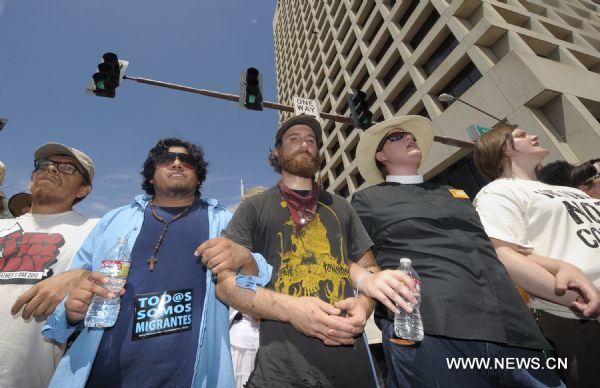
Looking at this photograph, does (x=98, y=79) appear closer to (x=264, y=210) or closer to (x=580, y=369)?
(x=264, y=210)

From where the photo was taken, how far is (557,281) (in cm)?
202

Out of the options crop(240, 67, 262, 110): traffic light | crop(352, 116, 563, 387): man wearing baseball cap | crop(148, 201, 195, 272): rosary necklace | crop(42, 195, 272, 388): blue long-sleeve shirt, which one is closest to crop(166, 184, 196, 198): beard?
crop(148, 201, 195, 272): rosary necklace

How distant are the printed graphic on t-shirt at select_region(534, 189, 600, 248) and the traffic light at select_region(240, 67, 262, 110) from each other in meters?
5.71

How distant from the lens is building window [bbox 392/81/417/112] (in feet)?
66.3

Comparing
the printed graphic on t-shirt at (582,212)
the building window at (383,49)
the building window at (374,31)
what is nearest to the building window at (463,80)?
the building window at (383,49)

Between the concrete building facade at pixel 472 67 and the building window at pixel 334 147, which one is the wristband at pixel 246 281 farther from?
the building window at pixel 334 147

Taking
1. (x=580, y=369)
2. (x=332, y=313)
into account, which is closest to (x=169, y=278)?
(x=332, y=313)

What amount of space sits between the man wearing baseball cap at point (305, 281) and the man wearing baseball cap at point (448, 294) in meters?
0.33

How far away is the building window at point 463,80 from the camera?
50.9 feet

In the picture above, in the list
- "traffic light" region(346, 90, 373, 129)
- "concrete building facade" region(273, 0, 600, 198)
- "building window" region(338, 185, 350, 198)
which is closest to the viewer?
"traffic light" region(346, 90, 373, 129)

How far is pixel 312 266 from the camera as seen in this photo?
2.01 meters

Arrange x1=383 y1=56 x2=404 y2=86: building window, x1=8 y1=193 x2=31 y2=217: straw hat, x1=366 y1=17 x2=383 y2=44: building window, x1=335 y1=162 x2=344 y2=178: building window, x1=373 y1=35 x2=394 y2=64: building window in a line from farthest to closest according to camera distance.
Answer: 1. x1=335 y1=162 x2=344 y2=178: building window
2. x1=366 y1=17 x2=383 y2=44: building window
3. x1=373 y1=35 x2=394 y2=64: building window
4. x1=383 y1=56 x2=404 y2=86: building window
5. x1=8 y1=193 x2=31 y2=217: straw hat

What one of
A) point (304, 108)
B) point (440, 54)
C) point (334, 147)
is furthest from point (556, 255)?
point (334, 147)

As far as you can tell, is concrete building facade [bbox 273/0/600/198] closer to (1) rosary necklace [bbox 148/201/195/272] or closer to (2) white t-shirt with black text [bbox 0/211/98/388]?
(1) rosary necklace [bbox 148/201/195/272]
